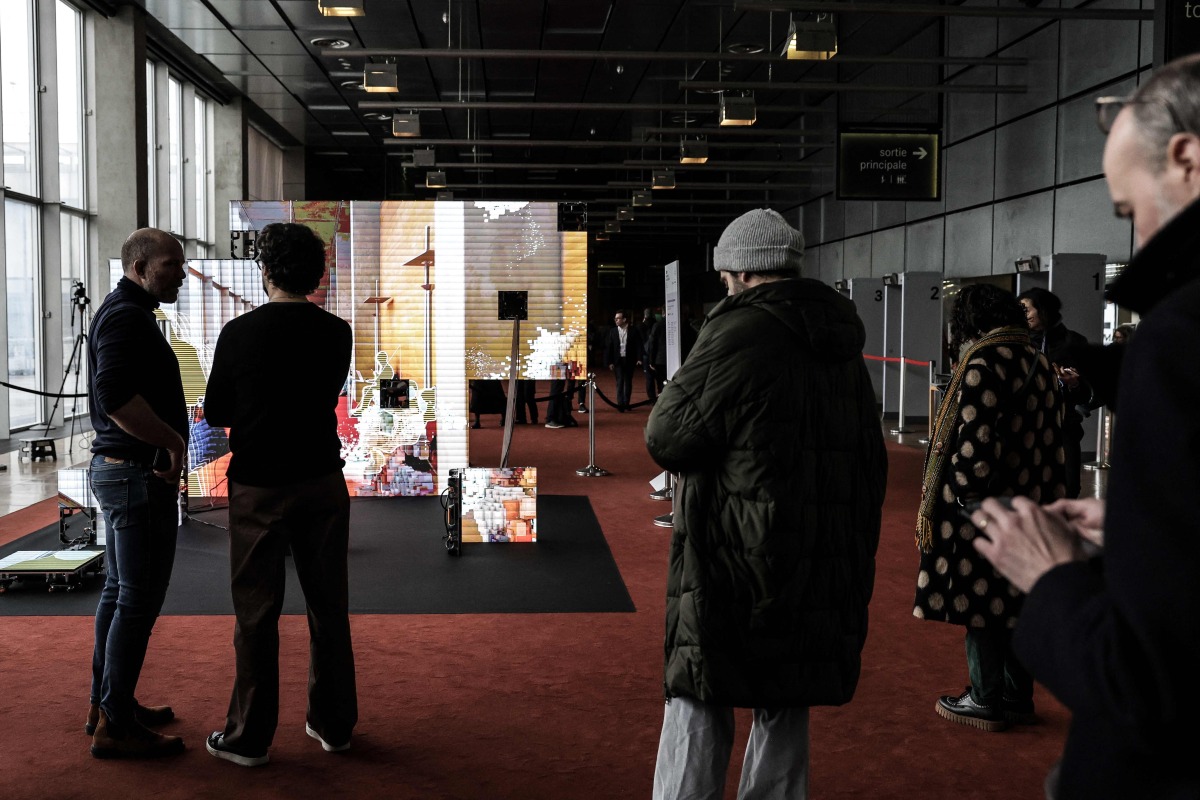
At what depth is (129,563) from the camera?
9.78 ft

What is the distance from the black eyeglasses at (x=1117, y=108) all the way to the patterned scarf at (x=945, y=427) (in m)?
2.11

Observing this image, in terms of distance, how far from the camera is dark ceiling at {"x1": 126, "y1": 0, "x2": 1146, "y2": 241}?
1101 centimetres

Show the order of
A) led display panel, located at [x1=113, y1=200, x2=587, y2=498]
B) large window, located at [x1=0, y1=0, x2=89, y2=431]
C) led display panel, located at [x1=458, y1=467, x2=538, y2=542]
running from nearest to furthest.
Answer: led display panel, located at [x1=458, y1=467, x2=538, y2=542]
led display panel, located at [x1=113, y1=200, x2=587, y2=498]
large window, located at [x1=0, y1=0, x2=89, y2=431]

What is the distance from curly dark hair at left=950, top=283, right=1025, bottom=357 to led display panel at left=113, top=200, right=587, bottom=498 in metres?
4.39

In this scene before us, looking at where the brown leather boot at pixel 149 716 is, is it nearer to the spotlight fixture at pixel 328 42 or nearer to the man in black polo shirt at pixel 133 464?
the man in black polo shirt at pixel 133 464

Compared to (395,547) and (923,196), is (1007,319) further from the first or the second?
(923,196)

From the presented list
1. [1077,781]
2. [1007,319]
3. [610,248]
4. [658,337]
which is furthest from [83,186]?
[610,248]

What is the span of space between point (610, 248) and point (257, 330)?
35337 mm

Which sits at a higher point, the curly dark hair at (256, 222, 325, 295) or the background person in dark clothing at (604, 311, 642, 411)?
the curly dark hair at (256, 222, 325, 295)

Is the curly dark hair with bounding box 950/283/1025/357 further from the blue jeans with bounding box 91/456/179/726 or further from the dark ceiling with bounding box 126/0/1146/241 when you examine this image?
the dark ceiling with bounding box 126/0/1146/241

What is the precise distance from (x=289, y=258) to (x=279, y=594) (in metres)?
0.97

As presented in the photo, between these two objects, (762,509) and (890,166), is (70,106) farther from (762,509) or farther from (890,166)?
(762,509)

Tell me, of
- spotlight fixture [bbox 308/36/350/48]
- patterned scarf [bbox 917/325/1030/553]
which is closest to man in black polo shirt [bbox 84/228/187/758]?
patterned scarf [bbox 917/325/1030/553]

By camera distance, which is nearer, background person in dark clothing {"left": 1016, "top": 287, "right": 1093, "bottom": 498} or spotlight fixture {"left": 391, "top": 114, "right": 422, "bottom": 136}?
background person in dark clothing {"left": 1016, "top": 287, "right": 1093, "bottom": 498}
